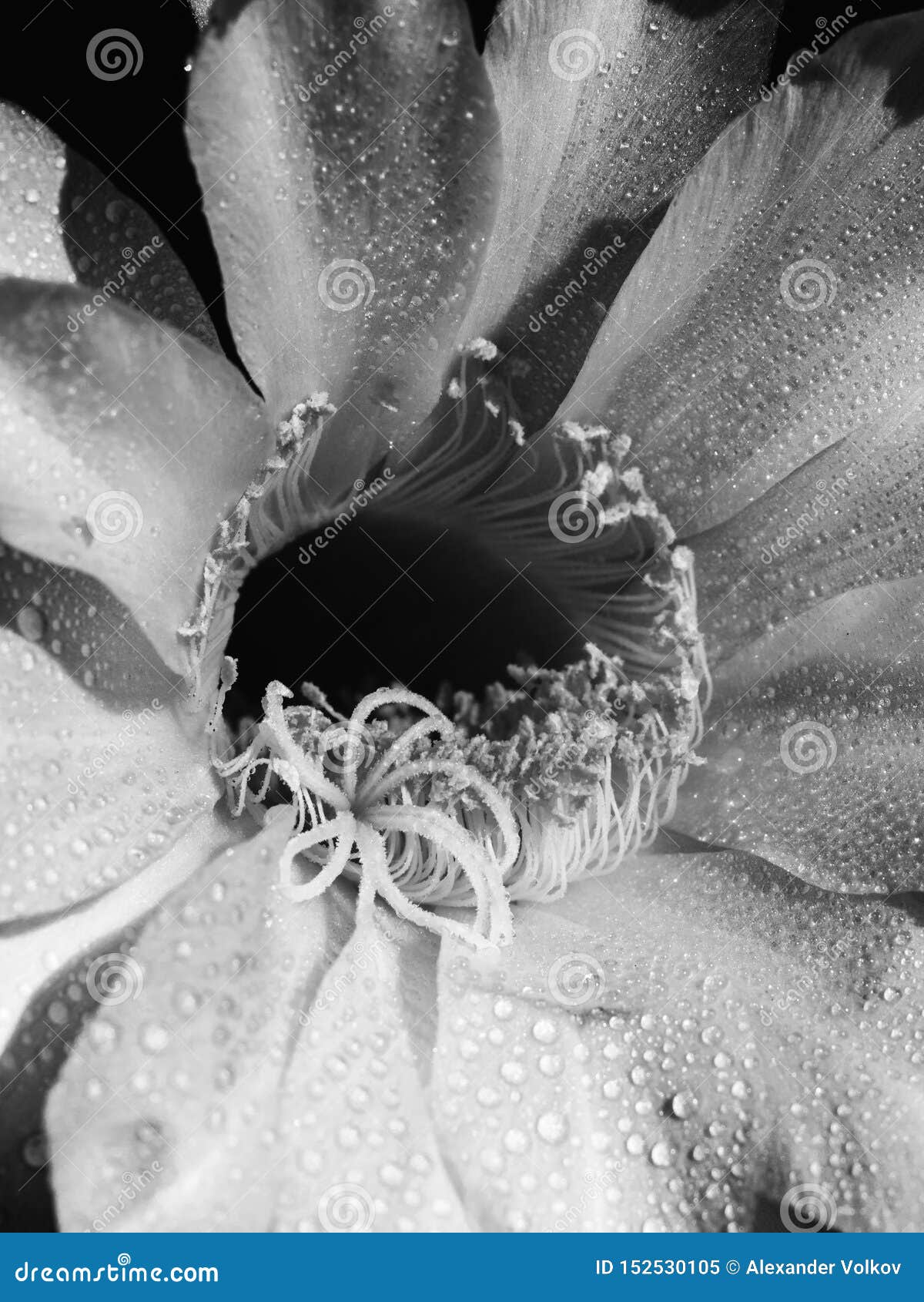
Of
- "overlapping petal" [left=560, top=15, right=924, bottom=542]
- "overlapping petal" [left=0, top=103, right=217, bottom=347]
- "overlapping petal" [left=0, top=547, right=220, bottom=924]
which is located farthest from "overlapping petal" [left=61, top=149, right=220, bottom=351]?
"overlapping petal" [left=560, top=15, right=924, bottom=542]

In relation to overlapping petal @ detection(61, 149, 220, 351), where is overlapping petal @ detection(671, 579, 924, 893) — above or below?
above

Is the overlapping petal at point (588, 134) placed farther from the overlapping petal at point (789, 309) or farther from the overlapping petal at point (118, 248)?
the overlapping petal at point (118, 248)

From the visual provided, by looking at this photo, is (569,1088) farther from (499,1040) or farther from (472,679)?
(472,679)

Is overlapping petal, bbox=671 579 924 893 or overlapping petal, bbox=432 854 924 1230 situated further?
overlapping petal, bbox=671 579 924 893

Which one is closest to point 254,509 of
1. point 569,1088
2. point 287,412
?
point 287,412

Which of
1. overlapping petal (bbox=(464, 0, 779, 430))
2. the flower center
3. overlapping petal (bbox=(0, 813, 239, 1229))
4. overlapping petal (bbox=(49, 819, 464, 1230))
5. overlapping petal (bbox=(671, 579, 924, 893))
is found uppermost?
overlapping petal (bbox=(464, 0, 779, 430))

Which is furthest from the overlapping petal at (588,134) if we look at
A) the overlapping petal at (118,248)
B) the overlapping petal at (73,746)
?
the overlapping petal at (73,746)

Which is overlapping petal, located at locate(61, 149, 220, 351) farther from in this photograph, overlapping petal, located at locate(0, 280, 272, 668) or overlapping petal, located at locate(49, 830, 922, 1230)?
overlapping petal, located at locate(49, 830, 922, 1230)
